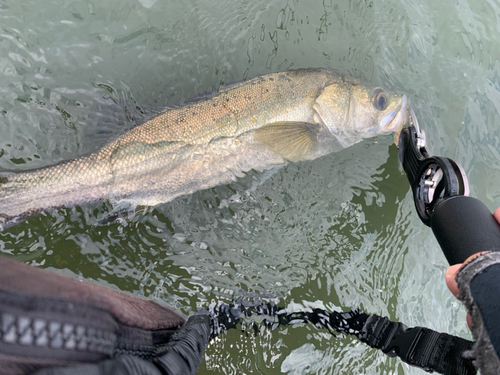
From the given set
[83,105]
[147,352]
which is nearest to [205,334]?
[147,352]

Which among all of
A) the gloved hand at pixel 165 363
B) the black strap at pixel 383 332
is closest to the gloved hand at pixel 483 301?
the black strap at pixel 383 332

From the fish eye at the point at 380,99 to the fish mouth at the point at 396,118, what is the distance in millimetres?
92

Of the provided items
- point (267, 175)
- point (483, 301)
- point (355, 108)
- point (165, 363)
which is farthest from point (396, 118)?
point (165, 363)

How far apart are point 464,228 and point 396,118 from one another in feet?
5.74

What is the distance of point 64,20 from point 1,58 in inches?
24.3

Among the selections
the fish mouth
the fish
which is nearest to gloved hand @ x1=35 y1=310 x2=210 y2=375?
the fish

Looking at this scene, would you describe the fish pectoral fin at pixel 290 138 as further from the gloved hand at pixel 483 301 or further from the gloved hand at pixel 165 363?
the gloved hand at pixel 483 301

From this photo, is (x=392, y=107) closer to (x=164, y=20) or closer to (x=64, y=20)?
(x=164, y=20)

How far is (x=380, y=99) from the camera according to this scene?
2.95m

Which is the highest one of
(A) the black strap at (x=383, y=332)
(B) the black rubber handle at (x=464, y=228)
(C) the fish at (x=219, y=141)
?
(B) the black rubber handle at (x=464, y=228)

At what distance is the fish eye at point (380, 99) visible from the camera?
9.64 ft

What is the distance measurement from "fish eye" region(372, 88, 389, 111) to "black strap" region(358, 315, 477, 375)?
179cm

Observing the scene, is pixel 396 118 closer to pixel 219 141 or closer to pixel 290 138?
pixel 290 138

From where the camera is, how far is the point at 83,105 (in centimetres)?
281
